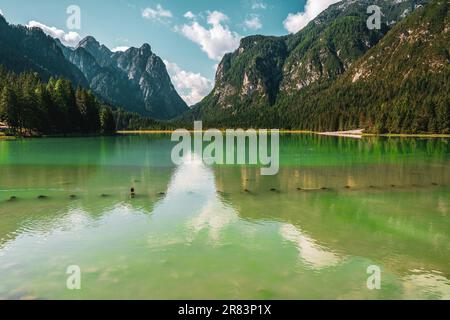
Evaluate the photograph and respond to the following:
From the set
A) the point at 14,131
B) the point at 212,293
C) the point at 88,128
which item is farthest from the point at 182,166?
the point at 88,128

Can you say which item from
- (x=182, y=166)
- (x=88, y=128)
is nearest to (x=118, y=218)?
(x=182, y=166)

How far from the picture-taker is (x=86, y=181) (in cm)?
4250

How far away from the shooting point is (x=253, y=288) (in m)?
15.5

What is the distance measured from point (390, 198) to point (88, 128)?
154m

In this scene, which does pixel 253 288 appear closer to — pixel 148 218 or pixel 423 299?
pixel 423 299

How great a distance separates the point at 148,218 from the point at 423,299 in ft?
58.7

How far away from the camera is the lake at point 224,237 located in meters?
15.7

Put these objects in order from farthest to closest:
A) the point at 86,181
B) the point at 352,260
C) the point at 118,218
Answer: the point at 86,181 < the point at 118,218 < the point at 352,260

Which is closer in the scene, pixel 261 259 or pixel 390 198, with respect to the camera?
pixel 261 259

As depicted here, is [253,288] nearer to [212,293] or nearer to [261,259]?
[212,293]

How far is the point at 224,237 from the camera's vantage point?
22797 millimetres

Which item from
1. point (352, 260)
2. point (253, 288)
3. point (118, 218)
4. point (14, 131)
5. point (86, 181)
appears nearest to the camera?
point (253, 288)

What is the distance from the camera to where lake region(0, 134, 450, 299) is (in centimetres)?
1574
